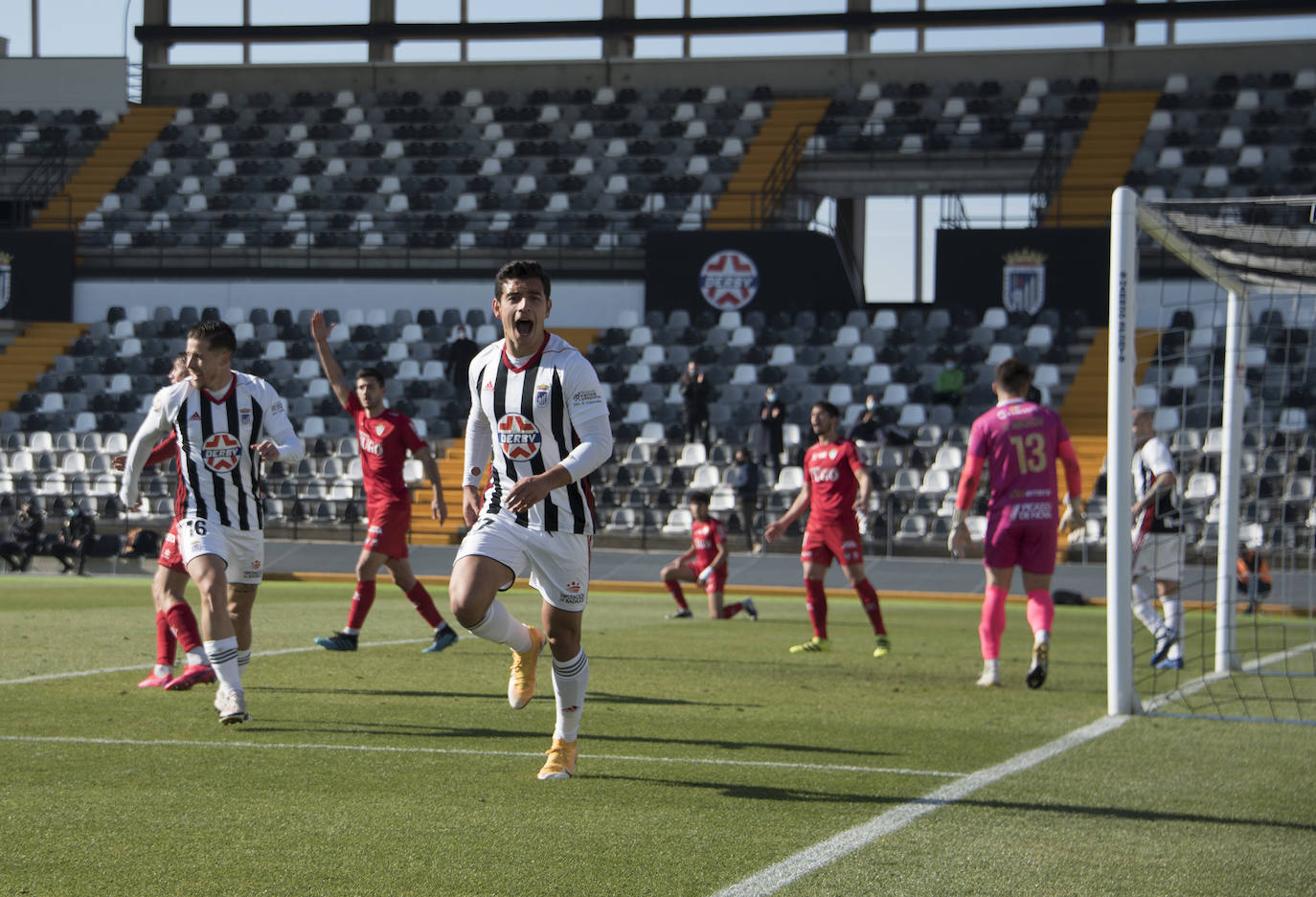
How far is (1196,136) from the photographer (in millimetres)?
33281

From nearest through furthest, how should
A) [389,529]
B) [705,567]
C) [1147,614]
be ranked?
[389,529]
[1147,614]
[705,567]

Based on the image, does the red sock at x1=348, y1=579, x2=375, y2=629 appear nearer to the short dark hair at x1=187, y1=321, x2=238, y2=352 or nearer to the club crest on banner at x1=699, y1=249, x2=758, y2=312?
the short dark hair at x1=187, y1=321, x2=238, y2=352

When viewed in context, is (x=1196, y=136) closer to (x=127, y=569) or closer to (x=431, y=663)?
(x=127, y=569)

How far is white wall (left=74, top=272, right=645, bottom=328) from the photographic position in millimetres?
32719

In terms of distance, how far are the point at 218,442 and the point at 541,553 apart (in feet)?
8.62

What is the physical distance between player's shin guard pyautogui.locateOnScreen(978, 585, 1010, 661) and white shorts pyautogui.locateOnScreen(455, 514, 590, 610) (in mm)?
4386

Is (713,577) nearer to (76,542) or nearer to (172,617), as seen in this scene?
(172,617)

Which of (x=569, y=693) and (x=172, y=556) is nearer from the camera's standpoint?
(x=569, y=693)

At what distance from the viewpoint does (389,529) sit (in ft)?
38.3

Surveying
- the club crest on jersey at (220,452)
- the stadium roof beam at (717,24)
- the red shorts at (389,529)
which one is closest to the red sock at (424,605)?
the red shorts at (389,529)

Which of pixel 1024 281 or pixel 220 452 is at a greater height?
pixel 1024 281

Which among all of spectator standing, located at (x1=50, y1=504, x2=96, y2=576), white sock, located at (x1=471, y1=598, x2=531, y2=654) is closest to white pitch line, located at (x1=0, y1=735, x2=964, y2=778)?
white sock, located at (x1=471, y1=598, x2=531, y2=654)

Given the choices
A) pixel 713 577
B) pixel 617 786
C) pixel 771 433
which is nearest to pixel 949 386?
pixel 771 433

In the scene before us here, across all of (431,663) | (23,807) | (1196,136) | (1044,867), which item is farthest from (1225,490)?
(1196,136)
